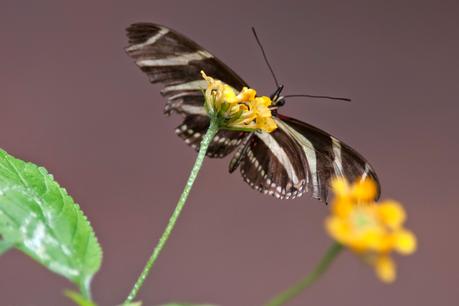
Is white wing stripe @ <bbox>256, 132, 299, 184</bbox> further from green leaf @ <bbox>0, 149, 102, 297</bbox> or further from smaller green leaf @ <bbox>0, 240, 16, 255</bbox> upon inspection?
smaller green leaf @ <bbox>0, 240, 16, 255</bbox>

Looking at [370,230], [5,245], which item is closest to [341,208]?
[370,230]

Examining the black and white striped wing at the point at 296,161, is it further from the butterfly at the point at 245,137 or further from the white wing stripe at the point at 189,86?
the white wing stripe at the point at 189,86

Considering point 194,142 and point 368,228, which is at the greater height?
point 368,228

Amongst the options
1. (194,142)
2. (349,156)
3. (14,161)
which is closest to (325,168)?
(349,156)

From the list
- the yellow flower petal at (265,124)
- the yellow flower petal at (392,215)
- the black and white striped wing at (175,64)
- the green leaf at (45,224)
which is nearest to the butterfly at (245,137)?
the black and white striped wing at (175,64)

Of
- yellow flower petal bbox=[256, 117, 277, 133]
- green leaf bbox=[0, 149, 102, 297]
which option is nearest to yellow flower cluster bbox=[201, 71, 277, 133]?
yellow flower petal bbox=[256, 117, 277, 133]

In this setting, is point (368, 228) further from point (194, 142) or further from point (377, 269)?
point (194, 142)
